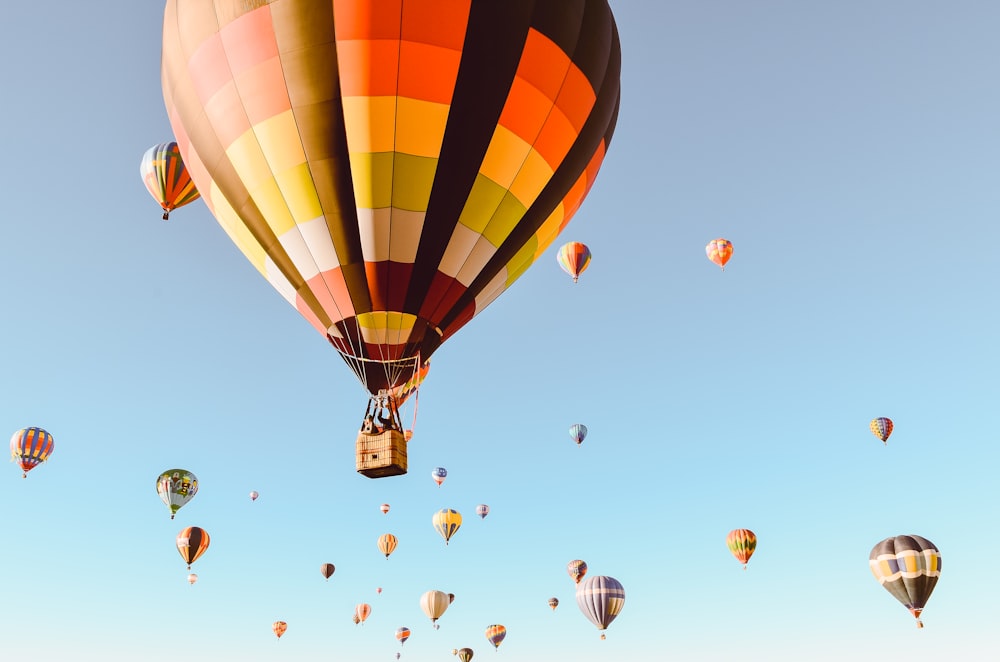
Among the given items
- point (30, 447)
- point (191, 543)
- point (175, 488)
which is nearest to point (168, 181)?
point (175, 488)

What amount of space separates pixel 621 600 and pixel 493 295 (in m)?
15.7

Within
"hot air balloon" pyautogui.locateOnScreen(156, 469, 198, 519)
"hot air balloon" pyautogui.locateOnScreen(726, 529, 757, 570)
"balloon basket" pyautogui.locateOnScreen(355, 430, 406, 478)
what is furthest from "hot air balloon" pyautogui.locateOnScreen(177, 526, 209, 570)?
"hot air balloon" pyautogui.locateOnScreen(726, 529, 757, 570)

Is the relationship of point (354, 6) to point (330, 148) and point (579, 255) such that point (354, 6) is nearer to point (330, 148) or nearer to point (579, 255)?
point (330, 148)

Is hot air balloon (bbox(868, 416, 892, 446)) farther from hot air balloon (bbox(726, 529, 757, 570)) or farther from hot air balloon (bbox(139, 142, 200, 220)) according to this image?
hot air balloon (bbox(139, 142, 200, 220))

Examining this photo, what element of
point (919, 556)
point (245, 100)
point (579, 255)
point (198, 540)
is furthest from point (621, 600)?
point (245, 100)

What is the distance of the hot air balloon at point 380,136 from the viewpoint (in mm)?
8281

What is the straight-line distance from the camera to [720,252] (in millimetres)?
22203

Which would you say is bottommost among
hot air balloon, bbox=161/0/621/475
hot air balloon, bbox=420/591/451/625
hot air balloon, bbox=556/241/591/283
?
hot air balloon, bbox=420/591/451/625

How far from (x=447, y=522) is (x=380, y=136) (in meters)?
21.7

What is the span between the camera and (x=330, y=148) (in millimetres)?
8469

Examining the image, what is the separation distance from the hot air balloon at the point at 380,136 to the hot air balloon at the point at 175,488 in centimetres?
1360

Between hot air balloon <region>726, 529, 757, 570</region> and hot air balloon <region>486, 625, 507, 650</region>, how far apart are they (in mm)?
13248

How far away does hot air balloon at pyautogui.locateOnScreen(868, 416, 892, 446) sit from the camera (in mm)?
28406

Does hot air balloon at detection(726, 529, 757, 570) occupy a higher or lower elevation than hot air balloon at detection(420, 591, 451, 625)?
higher
